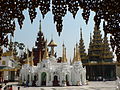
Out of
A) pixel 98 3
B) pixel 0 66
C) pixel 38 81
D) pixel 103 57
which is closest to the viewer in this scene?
pixel 98 3

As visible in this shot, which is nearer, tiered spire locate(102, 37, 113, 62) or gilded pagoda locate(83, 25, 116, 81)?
tiered spire locate(102, 37, 113, 62)

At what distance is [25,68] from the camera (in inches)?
977

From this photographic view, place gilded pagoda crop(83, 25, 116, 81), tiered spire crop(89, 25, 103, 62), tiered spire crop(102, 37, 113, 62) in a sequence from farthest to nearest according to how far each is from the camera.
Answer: tiered spire crop(89, 25, 103, 62), gilded pagoda crop(83, 25, 116, 81), tiered spire crop(102, 37, 113, 62)

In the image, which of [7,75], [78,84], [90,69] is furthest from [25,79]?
[90,69]

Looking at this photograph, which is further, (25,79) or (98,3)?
(25,79)

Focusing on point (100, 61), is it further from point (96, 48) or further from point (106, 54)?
point (96, 48)

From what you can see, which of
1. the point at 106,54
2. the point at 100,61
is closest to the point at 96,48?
the point at 106,54

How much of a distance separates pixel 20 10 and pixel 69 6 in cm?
57

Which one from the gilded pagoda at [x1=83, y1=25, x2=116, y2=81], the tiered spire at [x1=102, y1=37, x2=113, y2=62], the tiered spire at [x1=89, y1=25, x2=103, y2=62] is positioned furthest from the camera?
the tiered spire at [x1=89, y1=25, x2=103, y2=62]

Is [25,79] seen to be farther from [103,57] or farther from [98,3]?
[98,3]

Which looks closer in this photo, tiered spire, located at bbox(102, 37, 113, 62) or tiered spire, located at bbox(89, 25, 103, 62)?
tiered spire, located at bbox(102, 37, 113, 62)

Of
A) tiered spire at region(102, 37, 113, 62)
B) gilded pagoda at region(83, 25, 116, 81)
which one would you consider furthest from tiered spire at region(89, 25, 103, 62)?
tiered spire at region(102, 37, 113, 62)

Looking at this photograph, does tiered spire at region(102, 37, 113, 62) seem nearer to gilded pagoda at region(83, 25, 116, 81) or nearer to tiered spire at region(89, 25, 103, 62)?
gilded pagoda at region(83, 25, 116, 81)

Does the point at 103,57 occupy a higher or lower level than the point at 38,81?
higher
